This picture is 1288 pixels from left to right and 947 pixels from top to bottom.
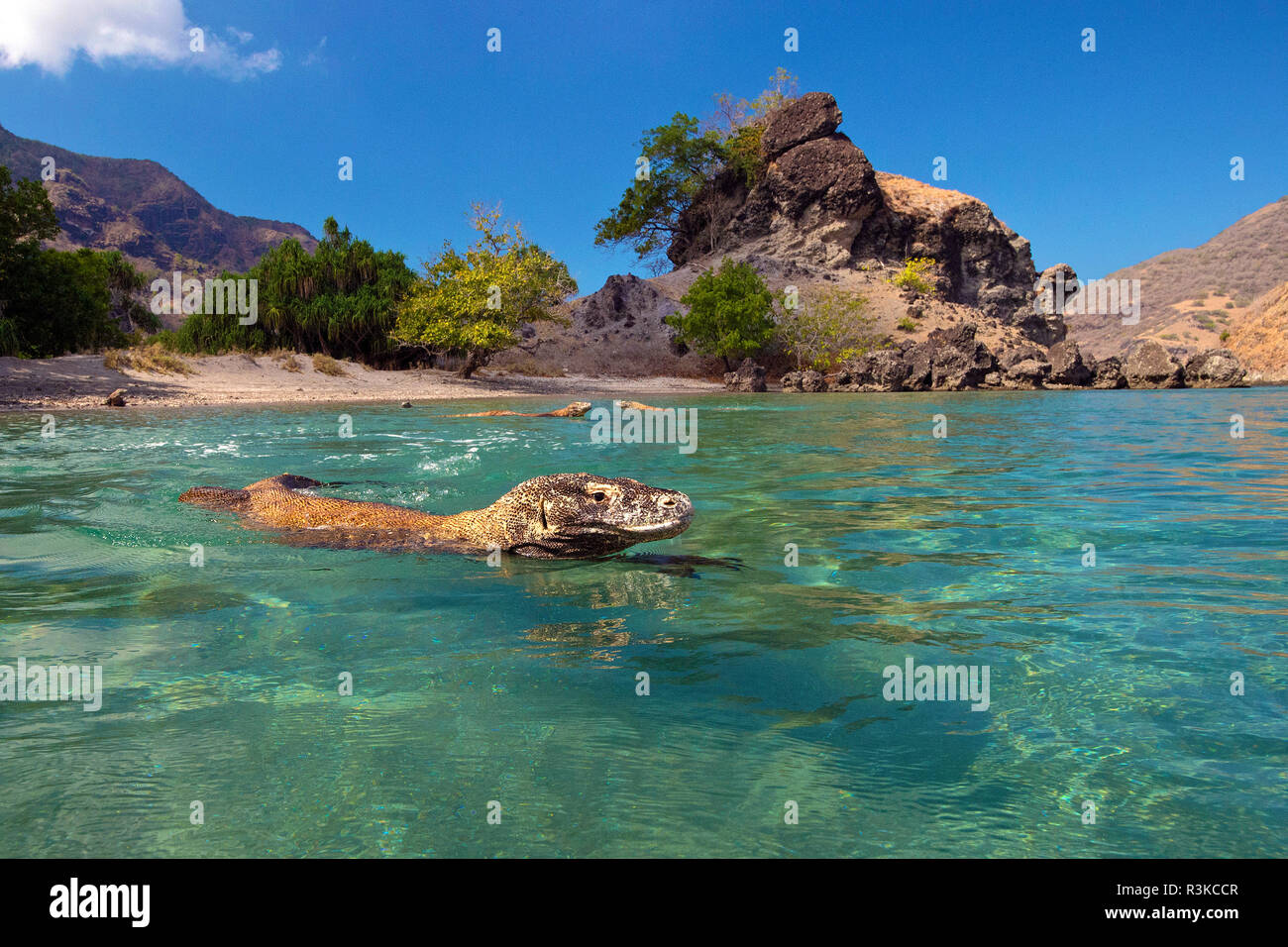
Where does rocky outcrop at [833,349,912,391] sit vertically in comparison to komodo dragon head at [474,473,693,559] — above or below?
above

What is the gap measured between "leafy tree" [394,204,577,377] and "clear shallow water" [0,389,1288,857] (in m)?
24.2

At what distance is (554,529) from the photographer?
5355mm

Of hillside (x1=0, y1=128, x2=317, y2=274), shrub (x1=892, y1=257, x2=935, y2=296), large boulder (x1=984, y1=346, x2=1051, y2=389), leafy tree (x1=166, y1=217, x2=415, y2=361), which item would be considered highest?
hillside (x1=0, y1=128, x2=317, y2=274)

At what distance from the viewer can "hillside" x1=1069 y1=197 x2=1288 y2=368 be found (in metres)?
81.3

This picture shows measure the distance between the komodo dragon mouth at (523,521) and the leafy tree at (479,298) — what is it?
25.0 meters

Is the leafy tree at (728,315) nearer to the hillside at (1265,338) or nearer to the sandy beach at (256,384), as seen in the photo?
the sandy beach at (256,384)

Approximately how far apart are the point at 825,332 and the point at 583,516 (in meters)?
38.3

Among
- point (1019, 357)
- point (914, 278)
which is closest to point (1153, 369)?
point (1019, 357)

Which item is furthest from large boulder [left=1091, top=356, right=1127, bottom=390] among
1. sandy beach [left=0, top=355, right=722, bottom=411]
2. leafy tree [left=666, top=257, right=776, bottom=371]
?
sandy beach [left=0, top=355, right=722, bottom=411]

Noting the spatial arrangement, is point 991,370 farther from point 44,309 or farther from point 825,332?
point 44,309

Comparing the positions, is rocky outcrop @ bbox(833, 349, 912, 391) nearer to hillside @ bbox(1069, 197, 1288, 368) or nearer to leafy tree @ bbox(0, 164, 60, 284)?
leafy tree @ bbox(0, 164, 60, 284)
